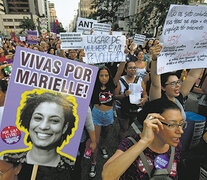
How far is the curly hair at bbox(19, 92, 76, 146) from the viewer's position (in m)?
1.31

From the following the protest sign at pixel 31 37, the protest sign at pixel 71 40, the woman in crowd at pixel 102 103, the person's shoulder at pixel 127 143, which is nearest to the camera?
the person's shoulder at pixel 127 143

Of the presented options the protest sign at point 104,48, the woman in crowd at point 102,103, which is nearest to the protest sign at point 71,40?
the protest sign at point 104,48

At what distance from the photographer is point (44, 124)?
131 centimetres

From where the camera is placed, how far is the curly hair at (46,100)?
4.31ft

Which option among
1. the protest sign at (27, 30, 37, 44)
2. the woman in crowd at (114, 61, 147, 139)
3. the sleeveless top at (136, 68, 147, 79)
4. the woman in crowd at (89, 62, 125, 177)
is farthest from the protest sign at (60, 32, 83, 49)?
the protest sign at (27, 30, 37, 44)

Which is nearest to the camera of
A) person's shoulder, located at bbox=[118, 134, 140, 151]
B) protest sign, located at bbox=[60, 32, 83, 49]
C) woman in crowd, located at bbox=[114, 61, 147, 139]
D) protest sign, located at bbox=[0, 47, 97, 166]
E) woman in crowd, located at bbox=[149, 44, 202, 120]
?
protest sign, located at bbox=[0, 47, 97, 166]

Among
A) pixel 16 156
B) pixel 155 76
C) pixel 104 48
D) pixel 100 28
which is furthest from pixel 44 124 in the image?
pixel 100 28

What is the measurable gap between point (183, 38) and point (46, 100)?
1.86 m

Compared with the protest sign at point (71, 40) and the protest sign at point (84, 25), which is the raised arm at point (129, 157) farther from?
the protest sign at point (84, 25)

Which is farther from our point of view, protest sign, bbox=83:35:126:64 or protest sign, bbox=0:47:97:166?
protest sign, bbox=83:35:126:64

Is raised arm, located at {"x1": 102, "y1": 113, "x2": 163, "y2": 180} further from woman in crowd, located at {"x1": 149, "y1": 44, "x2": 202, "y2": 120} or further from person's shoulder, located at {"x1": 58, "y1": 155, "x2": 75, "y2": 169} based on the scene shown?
woman in crowd, located at {"x1": 149, "y1": 44, "x2": 202, "y2": 120}

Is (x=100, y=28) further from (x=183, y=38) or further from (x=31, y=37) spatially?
(x=31, y=37)

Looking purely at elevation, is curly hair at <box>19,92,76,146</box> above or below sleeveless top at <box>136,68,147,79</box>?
above

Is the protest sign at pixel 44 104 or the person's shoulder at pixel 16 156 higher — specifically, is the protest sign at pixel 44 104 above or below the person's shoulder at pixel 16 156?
above
